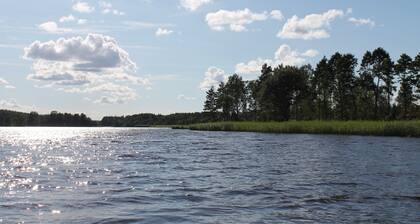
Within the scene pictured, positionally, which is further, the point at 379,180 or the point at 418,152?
the point at 418,152

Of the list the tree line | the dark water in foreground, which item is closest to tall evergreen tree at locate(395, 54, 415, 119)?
the tree line

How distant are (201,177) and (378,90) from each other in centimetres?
8360

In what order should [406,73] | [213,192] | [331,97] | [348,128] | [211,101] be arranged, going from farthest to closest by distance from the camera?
[211,101], [331,97], [406,73], [348,128], [213,192]

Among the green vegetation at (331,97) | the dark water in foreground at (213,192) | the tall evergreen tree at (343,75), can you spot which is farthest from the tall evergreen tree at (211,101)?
the dark water in foreground at (213,192)

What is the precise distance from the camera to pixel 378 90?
9806 cm

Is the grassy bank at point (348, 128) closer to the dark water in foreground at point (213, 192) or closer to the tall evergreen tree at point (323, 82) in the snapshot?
the tall evergreen tree at point (323, 82)

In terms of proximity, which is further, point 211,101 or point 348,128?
point 211,101

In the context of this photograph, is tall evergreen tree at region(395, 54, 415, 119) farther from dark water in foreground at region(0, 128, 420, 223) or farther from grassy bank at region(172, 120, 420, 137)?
dark water in foreground at region(0, 128, 420, 223)

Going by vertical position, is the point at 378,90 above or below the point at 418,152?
above

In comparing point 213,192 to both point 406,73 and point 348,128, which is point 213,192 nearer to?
point 348,128

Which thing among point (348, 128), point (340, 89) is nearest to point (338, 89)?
point (340, 89)

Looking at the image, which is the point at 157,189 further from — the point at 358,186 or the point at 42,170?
the point at 42,170

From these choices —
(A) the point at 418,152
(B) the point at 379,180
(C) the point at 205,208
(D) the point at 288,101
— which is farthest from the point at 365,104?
(C) the point at 205,208

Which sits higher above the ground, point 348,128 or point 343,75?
point 343,75
